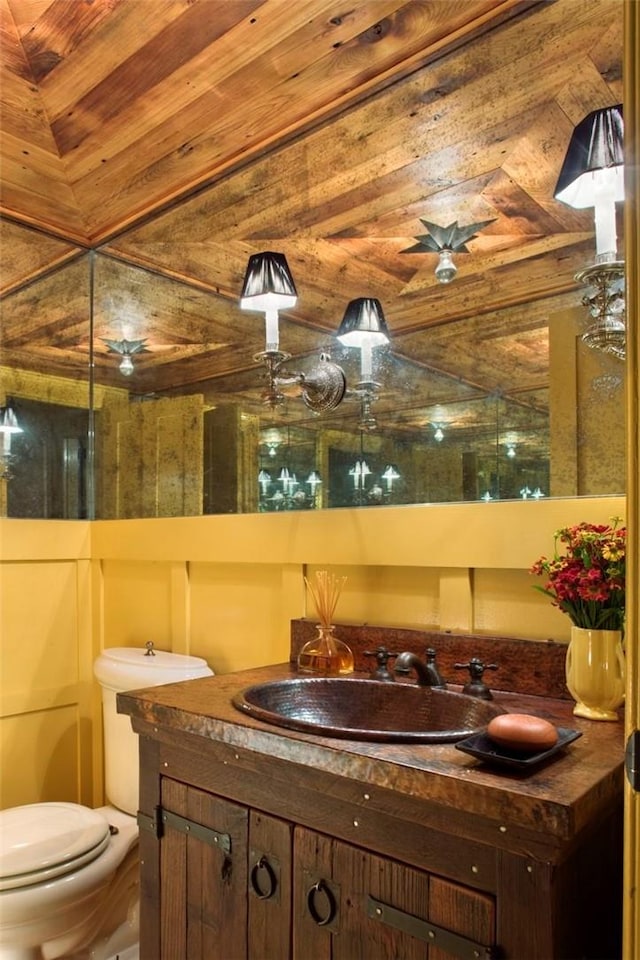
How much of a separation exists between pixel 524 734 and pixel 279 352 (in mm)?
1210

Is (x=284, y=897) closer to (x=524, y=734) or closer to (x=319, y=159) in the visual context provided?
(x=524, y=734)

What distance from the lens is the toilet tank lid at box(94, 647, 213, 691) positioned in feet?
6.30

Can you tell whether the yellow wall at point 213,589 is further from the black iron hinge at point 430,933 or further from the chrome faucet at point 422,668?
the black iron hinge at point 430,933

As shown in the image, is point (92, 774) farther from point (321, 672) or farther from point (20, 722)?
point (321, 672)

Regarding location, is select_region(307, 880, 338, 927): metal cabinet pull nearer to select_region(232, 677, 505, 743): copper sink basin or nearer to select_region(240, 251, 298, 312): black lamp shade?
select_region(232, 677, 505, 743): copper sink basin

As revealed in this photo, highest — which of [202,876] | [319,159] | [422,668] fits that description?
[319,159]

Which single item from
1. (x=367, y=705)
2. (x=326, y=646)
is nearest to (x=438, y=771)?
(x=367, y=705)

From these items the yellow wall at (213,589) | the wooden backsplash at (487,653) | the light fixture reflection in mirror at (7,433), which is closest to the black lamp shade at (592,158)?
the yellow wall at (213,589)

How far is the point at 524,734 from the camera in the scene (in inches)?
35.7

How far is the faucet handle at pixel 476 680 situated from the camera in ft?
4.19

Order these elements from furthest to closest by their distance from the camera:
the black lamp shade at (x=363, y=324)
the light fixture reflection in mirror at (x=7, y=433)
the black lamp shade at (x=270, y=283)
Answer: the light fixture reflection in mirror at (x=7, y=433)
the black lamp shade at (x=270, y=283)
the black lamp shade at (x=363, y=324)

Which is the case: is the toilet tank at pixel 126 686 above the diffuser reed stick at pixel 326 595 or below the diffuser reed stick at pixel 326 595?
below

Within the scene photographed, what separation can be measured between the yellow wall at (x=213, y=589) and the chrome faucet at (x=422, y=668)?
159 millimetres

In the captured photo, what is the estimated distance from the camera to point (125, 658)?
6.74 feet
